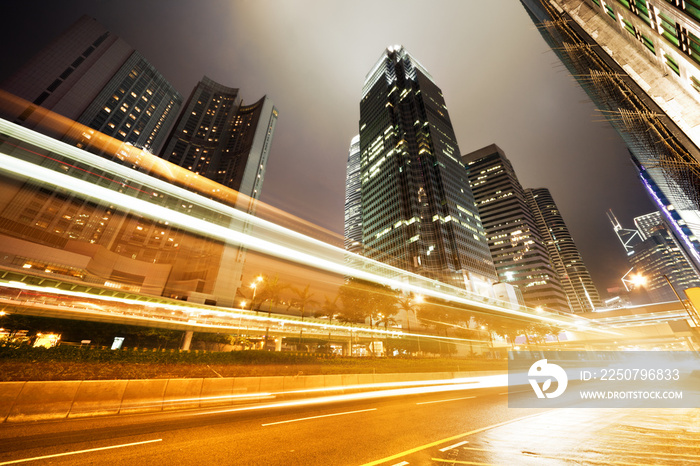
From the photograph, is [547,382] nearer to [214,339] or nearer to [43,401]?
[43,401]

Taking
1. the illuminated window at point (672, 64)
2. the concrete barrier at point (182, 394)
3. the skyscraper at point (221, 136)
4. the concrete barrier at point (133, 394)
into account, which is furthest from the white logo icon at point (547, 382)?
the skyscraper at point (221, 136)

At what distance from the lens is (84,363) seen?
1143 cm

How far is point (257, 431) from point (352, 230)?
552 ft

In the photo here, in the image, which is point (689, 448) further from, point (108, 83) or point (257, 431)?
point (108, 83)

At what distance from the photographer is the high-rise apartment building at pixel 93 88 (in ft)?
243

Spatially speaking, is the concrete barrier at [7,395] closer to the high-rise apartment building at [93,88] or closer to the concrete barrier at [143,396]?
the concrete barrier at [143,396]

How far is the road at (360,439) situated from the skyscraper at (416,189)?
80.0 meters

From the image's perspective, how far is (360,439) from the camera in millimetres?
6730

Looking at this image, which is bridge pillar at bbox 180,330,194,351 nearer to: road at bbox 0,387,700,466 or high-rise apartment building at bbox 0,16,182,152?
road at bbox 0,387,700,466

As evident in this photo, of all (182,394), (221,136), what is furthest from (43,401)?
(221,136)

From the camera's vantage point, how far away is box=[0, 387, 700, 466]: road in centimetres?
527

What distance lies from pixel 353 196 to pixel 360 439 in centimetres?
17920

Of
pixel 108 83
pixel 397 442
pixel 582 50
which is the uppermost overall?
pixel 108 83

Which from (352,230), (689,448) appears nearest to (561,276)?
(352,230)
